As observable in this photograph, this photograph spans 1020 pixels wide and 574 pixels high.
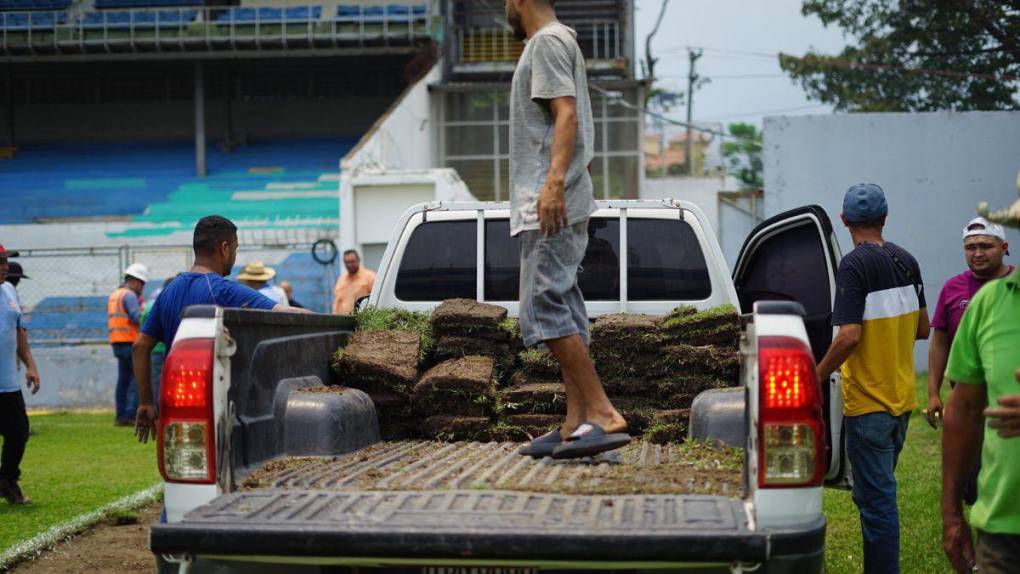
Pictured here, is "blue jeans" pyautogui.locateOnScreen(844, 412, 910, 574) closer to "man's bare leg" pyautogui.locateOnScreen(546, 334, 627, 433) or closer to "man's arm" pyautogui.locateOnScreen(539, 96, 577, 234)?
"man's bare leg" pyautogui.locateOnScreen(546, 334, 627, 433)

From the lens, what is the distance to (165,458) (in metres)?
4.09

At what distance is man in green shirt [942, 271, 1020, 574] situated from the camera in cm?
329

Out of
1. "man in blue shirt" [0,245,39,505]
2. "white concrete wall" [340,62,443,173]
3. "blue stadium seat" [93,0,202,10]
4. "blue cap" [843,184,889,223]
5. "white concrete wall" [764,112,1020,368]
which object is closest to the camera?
"blue cap" [843,184,889,223]

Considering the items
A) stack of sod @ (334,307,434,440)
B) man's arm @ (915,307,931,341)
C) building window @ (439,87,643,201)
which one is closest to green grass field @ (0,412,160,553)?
stack of sod @ (334,307,434,440)

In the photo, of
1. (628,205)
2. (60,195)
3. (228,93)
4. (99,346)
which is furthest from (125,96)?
(628,205)

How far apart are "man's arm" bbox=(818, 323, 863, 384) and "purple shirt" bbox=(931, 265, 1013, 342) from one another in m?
1.44

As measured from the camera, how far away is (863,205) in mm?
5906

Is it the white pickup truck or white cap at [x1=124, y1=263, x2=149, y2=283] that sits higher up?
white cap at [x1=124, y1=263, x2=149, y2=283]

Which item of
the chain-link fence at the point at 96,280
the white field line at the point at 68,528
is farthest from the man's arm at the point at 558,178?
the chain-link fence at the point at 96,280

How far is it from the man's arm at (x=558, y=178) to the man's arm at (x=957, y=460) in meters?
1.55

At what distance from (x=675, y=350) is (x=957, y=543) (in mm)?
2127

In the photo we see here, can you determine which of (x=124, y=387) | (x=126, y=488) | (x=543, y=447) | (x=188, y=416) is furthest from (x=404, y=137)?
(x=188, y=416)

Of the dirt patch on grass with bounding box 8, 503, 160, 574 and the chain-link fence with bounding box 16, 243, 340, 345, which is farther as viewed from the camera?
the chain-link fence with bounding box 16, 243, 340, 345

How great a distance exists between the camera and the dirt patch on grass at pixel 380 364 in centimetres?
555
